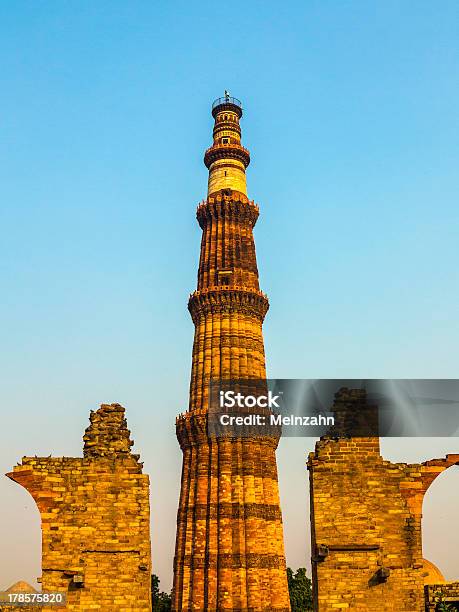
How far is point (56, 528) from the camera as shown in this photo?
17953mm

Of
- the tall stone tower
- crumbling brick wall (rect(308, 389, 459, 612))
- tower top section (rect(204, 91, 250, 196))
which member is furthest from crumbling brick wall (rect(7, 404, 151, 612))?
tower top section (rect(204, 91, 250, 196))

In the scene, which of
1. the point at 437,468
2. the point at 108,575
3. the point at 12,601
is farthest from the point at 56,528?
the point at 437,468

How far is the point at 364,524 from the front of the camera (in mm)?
18109

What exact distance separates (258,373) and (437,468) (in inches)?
793

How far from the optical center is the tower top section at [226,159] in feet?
139

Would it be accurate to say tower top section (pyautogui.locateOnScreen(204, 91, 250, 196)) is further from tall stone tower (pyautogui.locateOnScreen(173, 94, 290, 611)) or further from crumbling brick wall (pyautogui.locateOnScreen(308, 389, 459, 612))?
crumbling brick wall (pyautogui.locateOnScreen(308, 389, 459, 612))

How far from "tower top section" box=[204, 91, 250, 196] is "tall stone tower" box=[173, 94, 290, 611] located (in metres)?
0.05

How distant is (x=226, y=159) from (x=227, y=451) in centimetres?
1493

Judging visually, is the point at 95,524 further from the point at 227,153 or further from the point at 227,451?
the point at 227,153

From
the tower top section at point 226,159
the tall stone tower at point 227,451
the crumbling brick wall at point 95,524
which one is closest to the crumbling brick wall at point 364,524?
the crumbling brick wall at point 95,524

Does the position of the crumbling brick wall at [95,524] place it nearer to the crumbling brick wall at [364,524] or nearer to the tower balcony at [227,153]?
the crumbling brick wall at [364,524]

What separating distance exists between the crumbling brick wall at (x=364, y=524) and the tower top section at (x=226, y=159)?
24.8 meters

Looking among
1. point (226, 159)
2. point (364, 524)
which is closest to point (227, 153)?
point (226, 159)

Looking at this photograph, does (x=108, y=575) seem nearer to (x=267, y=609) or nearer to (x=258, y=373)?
(x=267, y=609)
